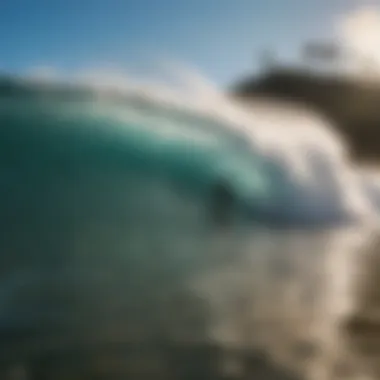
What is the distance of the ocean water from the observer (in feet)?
4.90

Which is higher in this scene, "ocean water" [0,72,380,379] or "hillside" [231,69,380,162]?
"hillside" [231,69,380,162]

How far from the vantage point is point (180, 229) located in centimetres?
154

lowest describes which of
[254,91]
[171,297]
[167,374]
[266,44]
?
[167,374]

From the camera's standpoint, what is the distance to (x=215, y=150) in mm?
1551

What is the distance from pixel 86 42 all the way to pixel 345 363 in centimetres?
91

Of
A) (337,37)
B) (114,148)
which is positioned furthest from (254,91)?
(114,148)

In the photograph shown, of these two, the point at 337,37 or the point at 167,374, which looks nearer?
the point at 167,374

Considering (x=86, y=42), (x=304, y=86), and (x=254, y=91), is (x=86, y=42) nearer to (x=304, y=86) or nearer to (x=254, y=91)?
(x=254, y=91)

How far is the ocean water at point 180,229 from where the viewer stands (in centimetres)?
149

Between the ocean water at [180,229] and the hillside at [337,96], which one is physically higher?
the hillside at [337,96]

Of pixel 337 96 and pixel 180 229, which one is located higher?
pixel 337 96

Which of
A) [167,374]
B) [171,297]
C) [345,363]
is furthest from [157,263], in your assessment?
[345,363]

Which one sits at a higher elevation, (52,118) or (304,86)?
(304,86)

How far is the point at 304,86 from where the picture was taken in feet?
5.18
